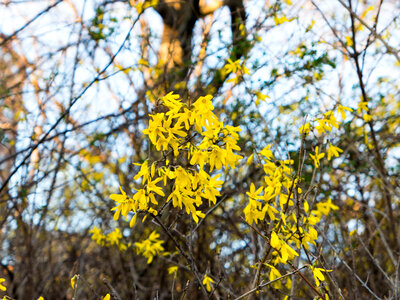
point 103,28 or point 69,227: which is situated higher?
point 103,28

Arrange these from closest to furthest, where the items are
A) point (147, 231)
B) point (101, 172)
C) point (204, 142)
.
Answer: point (204, 142) → point (147, 231) → point (101, 172)

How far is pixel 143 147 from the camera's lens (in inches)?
160

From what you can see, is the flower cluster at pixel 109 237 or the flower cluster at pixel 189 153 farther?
the flower cluster at pixel 109 237

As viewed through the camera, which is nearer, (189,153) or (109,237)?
(189,153)

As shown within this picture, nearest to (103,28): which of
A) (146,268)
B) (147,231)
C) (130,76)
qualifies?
(130,76)

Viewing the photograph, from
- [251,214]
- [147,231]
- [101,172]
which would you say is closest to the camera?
[251,214]

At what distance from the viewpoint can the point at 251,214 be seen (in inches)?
72.4

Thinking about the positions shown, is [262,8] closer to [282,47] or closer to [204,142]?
[282,47]

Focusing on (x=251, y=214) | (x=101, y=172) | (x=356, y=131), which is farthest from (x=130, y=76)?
(x=251, y=214)

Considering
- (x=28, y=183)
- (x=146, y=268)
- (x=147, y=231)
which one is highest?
(x=28, y=183)

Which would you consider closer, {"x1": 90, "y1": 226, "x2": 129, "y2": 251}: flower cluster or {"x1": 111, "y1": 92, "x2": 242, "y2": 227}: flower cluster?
{"x1": 111, "y1": 92, "x2": 242, "y2": 227}: flower cluster

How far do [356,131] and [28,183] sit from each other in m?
3.37

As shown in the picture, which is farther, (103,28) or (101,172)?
(101,172)

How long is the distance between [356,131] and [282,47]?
114 cm
